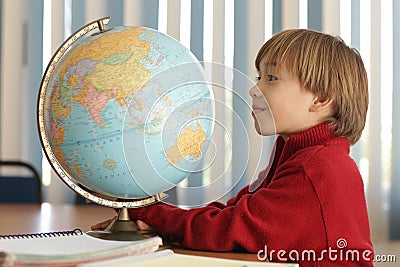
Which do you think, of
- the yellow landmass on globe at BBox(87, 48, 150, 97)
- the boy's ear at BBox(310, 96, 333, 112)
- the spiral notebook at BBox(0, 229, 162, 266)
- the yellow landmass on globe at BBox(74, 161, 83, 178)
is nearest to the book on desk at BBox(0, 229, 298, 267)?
the spiral notebook at BBox(0, 229, 162, 266)

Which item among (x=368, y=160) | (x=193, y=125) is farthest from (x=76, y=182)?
(x=368, y=160)

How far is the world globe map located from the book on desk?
124mm

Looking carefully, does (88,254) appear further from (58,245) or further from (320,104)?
(320,104)

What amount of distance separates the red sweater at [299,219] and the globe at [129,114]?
9cm

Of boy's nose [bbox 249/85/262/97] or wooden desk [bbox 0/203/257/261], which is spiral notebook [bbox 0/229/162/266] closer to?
wooden desk [bbox 0/203/257/261]

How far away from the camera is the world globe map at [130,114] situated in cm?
112

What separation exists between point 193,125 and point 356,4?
257cm

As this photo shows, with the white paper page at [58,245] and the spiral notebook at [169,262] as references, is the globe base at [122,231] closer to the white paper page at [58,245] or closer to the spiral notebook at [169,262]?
the white paper page at [58,245]

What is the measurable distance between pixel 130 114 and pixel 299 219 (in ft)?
1.03

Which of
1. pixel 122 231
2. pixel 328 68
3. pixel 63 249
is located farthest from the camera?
pixel 328 68

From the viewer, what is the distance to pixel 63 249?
101cm

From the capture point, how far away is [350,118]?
4.44ft

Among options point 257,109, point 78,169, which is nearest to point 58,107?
point 78,169

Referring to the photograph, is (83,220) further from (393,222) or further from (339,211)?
(393,222)
